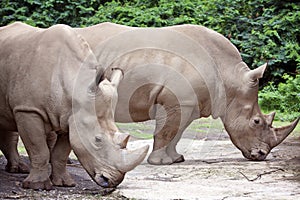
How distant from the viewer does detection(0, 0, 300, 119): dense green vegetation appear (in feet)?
51.0

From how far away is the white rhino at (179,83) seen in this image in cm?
813

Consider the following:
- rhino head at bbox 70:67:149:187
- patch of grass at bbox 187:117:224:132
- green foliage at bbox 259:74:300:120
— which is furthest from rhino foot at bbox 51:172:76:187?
green foliage at bbox 259:74:300:120

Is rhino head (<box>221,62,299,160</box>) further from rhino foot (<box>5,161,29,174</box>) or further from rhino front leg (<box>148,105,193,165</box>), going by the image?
rhino foot (<box>5,161,29,174</box>)

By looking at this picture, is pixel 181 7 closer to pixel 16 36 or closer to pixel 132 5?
pixel 132 5

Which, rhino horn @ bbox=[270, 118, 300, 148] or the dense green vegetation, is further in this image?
the dense green vegetation

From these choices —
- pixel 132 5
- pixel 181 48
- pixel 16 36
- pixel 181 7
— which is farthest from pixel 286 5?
pixel 16 36

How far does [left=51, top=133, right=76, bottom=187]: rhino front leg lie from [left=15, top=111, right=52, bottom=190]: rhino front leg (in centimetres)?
22

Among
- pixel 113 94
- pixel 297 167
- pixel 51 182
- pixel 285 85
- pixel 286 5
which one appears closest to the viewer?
pixel 113 94

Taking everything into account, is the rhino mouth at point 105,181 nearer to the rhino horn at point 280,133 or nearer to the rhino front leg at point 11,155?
the rhino front leg at point 11,155

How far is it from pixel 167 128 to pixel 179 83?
53 cm

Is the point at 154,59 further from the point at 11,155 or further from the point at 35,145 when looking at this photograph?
the point at 35,145

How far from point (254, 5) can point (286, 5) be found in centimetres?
93

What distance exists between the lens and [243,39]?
640 inches

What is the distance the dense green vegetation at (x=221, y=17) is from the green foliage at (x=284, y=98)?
1.12ft
